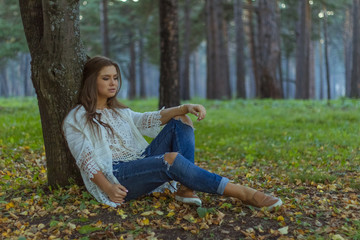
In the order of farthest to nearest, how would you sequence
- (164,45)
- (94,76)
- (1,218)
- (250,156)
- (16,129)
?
1. (164,45)
2. (16,129)
3. (250,156)
4. (94,76)
5. (1,218)

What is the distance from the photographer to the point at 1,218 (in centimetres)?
352

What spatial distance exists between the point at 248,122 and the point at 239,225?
6.55 metres

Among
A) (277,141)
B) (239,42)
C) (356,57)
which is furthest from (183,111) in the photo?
(356,57)

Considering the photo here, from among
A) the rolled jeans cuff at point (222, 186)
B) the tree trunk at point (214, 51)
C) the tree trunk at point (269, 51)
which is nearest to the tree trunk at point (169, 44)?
the rolled jeans cuff at point (222, 186)

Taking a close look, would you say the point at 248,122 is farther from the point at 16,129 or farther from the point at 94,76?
the point at 94,76

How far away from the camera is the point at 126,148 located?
12.9ft

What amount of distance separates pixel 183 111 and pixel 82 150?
110 cm

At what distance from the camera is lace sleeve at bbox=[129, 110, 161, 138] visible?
13.5 ft

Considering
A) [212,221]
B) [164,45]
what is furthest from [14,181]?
[164,45]

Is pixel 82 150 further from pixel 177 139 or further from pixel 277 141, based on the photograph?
pixel 277 141

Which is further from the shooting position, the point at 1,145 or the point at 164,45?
the point at 164,45

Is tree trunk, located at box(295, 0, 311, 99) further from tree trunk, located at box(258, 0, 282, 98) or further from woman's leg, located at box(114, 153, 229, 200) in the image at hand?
woman's leg, located at box(114, 153, 229, 200)

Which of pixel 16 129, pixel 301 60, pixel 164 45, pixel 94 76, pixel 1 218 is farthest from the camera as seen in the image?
pixel 301 60

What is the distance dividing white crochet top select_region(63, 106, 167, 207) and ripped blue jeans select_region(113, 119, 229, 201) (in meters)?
0.13
